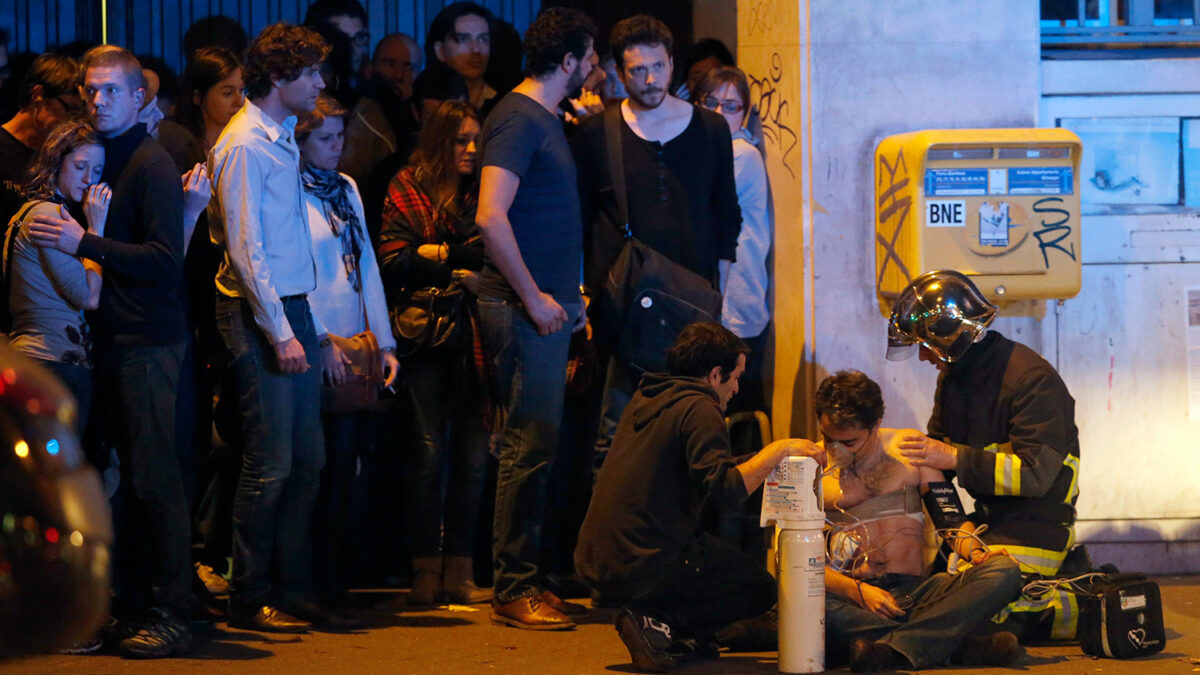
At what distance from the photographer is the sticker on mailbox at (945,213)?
6730 mm

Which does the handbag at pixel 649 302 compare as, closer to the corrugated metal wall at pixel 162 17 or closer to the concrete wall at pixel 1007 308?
the concrete wall at pixel 1007 308

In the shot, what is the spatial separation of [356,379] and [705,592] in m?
1.74

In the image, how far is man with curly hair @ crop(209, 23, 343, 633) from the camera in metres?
5.97

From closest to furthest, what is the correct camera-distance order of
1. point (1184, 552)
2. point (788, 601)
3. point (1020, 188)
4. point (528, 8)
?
point (788, 601) < point (1020, 188) < point (1184, 552) < point (528, 8)

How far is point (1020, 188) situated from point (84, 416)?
161 inches

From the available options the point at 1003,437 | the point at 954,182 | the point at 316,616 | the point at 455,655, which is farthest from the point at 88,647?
the point at 954,182

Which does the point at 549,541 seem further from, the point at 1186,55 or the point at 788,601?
the point at 1186,55

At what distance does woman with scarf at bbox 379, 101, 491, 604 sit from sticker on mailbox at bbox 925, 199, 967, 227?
1.99m

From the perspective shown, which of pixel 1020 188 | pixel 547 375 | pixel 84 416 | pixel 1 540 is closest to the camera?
pixel 1 540

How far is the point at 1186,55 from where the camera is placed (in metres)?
7.48

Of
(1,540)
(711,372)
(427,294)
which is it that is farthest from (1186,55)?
(1,540)

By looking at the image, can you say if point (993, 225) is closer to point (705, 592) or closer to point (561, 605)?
point (705, 592)

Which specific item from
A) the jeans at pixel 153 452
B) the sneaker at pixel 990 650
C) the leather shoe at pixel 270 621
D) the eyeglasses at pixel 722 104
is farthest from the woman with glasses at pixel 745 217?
the jeans at pixel 153 452

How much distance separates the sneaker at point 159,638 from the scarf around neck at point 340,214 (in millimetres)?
1591
